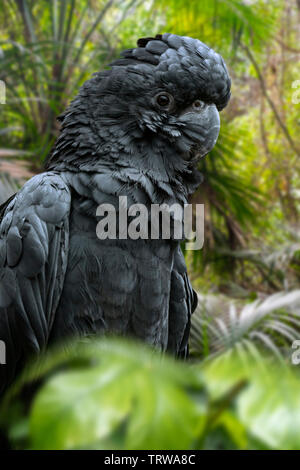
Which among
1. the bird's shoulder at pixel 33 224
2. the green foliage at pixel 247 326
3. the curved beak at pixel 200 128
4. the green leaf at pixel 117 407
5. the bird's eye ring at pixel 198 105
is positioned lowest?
the green foliage at pixel 247 326

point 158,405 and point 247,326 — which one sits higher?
point 158,405

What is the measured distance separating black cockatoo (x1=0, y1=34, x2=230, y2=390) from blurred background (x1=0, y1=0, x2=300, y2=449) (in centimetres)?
31

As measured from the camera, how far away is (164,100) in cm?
155

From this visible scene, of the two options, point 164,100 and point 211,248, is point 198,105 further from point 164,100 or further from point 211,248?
point 211,248

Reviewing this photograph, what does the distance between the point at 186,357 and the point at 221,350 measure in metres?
0.98

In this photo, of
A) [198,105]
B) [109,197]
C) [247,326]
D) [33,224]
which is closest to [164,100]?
[198,105]

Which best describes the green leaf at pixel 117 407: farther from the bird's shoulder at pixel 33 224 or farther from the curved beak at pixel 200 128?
the curved beak at pixel 200 128

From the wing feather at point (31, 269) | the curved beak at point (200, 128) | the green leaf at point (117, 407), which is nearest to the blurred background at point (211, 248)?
the green leaf at point (117, 407)

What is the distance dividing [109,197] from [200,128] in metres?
0.38

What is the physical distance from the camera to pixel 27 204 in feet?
4.75

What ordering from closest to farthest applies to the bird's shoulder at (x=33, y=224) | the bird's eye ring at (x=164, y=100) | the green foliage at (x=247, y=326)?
the bird's shoulder at (x=33, y=224)
the bird's eye ring at (x=164, y=100)
the green foliage at (x=247, y=326)

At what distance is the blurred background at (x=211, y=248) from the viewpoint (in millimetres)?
330
